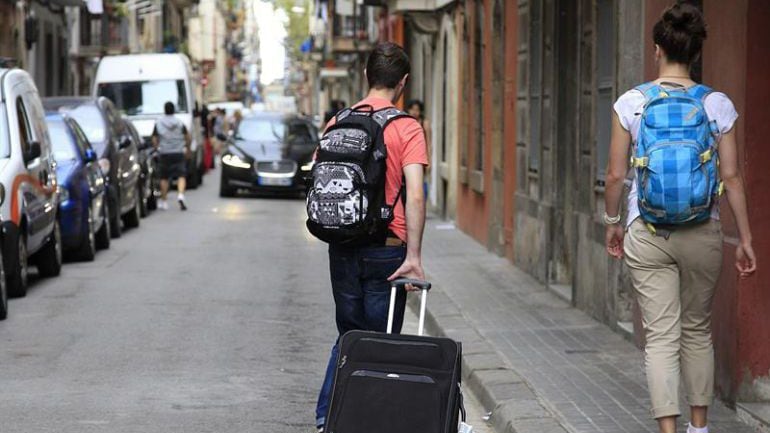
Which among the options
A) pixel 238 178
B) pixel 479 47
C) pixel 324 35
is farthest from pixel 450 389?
pixel 324 35

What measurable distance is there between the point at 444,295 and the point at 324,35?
204 ft

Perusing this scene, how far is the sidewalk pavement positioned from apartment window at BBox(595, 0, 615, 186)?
1.22m

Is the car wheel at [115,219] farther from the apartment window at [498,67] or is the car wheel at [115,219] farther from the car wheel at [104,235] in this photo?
the apartment window at [498,67]

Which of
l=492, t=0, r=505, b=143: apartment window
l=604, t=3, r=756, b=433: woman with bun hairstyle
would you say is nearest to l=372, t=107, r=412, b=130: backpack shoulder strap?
l=604, t=3, r=756, b=433: woman with bun hairstyle

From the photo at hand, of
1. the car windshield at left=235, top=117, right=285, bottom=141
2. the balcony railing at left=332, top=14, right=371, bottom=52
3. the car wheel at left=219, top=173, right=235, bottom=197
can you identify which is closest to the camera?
the car wheel at left=219, top=173, right=235, bottom=197

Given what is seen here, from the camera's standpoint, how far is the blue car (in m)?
17.8

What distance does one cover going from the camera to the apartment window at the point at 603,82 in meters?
12.3

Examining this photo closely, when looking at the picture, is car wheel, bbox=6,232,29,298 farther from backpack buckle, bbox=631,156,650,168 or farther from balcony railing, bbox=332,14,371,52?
balcony railing, bbox=332,14,371,52

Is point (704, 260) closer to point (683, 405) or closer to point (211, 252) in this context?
point (683, 405)

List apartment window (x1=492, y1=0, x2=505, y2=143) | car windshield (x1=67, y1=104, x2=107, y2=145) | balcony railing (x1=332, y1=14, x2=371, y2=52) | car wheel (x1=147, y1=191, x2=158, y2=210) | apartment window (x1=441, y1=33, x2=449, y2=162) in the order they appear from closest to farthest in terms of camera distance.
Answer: apartment window (x1=492, y1=0, x2=505, y2=143) < car windshield (x1=67, y1=104, x2=107, y2=145) < apartment window (x1=441, y1=33, x2=449, y2=162) < car wheel (x1=147, y1=191, x2=158, y2=210) < balcony railing (x1=332, y1=14, x2=371, y2=52)

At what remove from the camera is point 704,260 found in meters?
6.78

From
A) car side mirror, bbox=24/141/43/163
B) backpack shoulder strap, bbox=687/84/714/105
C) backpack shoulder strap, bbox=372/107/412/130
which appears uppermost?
backpack shoulder strap, bbox=687/84/714/105

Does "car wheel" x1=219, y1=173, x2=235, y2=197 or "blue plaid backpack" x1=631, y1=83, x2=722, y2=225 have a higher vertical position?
"blue plaid backpack" x1=631, y1=83, x2=722, y2=225

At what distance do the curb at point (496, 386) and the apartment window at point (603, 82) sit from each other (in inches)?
62.0
